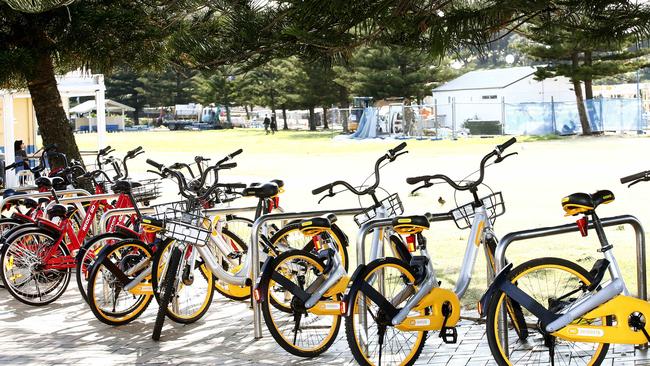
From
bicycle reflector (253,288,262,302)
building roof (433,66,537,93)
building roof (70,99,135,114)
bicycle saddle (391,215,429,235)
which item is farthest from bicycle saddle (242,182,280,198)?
building roof (70,99,135,114)

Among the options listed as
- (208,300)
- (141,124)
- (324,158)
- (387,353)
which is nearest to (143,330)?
(208,300)

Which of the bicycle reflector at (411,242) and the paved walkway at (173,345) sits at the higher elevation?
the bicycle reflector at (411,242)

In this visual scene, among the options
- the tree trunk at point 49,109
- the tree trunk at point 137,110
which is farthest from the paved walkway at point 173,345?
the tree trunk at point 137,110

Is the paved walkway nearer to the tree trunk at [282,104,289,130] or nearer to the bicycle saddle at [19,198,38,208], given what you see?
the bicycle saddle at [19,198,38,208]

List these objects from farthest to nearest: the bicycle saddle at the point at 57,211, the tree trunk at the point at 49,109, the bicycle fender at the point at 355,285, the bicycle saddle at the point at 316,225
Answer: the tree trunk at the point at 49,109 < the bicycle saddle at the point at 57,211 < the bicycle saddle at the point at 316,225 < the bicycle fender at the point at 355,285

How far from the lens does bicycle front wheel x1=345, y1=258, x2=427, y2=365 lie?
16.1 ft

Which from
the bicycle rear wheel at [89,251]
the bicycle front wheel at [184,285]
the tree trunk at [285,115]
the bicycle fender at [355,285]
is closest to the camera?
the bicycle fender at [355,285]

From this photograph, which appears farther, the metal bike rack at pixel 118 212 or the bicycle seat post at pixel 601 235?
the metal bike rack at pixel 118 212

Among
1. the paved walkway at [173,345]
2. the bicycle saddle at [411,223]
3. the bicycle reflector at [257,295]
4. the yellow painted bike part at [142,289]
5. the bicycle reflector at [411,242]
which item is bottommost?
the paved walkway at [173,345]

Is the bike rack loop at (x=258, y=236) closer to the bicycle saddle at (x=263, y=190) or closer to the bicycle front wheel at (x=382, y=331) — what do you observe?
the bicycle saddle at (x=263, y=190)

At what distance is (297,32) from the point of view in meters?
6.03

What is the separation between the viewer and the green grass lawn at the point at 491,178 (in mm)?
9719

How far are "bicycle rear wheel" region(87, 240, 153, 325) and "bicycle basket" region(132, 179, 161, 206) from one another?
7.40ft

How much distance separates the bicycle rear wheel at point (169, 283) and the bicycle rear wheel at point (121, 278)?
40cm
